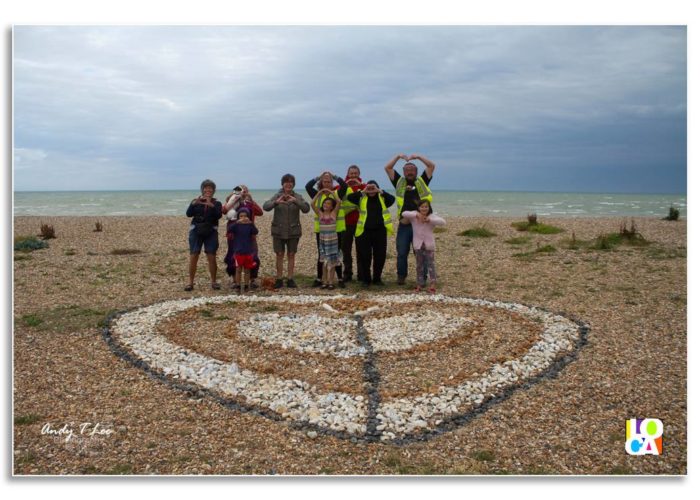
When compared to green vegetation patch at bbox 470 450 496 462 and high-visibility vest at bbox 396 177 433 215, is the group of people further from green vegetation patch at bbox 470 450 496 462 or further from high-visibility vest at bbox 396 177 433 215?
green vegetation patch at bbox 470 450 496 462

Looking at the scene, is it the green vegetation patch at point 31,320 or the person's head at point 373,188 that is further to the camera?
the person's head at point 373,188

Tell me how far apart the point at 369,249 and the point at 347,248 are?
57cm

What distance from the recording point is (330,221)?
38.4 ft

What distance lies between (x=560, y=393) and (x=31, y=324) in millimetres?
8466

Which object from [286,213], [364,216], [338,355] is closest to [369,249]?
[364,216]

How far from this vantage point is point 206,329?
8961 mm

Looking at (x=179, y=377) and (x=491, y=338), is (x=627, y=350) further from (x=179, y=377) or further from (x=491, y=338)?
(x=179, y=377)

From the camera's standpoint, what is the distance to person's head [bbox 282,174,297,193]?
1156 cm

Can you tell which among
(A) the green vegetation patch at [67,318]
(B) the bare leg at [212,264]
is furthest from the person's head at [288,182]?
(A) the green vegetation patch at [67,318]

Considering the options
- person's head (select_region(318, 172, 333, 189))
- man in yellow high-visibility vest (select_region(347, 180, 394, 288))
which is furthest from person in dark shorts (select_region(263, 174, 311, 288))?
man in yellow high-visibility vest (select_region(347, 180, 394, 288))

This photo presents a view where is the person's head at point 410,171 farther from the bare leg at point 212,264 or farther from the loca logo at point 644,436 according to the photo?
the loca logo at point 644,436

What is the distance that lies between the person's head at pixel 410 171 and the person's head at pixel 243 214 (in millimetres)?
3450

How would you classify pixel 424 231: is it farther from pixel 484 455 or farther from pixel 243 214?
pixel 484 455

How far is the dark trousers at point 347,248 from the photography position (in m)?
12.2
